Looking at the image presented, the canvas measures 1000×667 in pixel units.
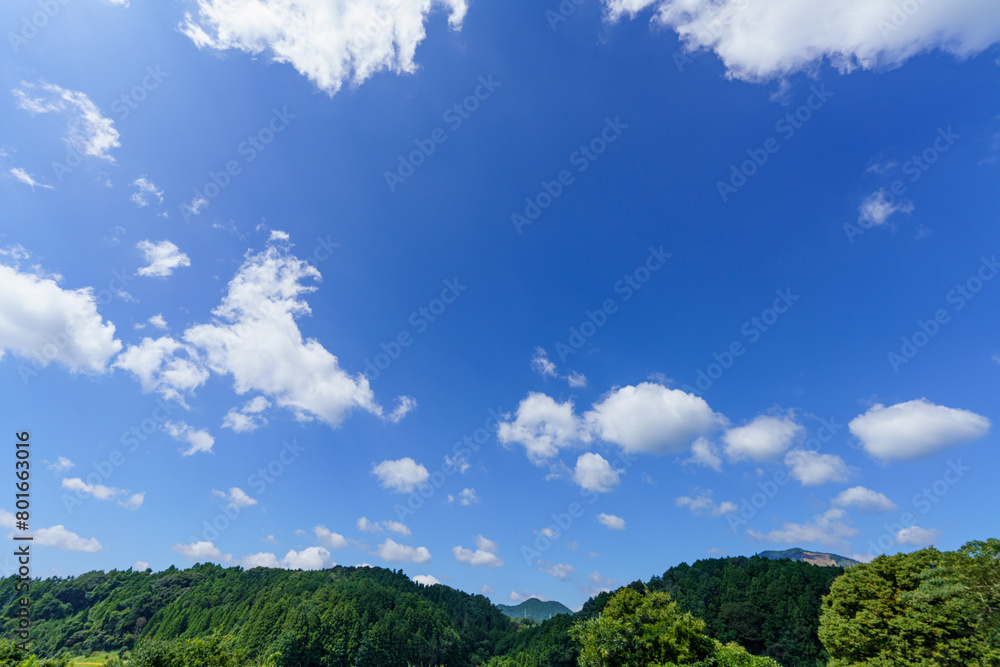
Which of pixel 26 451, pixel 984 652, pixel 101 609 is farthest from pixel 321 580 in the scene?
pixel 984 652

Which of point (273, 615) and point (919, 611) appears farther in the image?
point (273, 615)

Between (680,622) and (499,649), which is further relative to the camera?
(499,649)

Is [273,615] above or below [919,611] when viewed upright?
above

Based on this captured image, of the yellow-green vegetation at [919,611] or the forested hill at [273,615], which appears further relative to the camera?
the forested hill at [273,615]

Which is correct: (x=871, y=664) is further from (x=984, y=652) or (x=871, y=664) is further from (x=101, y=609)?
(x=101, y=609)

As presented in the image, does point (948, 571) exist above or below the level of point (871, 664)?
above

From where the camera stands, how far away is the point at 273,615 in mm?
108688

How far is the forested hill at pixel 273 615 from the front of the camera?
10344cm

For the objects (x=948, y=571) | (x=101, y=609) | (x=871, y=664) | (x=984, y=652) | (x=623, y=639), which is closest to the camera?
(x=948, y=571)

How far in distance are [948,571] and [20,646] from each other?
58493mm

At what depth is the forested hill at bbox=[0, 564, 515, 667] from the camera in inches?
4072

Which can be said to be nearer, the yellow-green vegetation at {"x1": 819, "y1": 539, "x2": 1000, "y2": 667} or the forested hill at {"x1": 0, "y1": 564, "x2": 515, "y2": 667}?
the yellow-green vegetation at {"x1": 819, "y1": 539, "x2": 1000, "y2": 667}

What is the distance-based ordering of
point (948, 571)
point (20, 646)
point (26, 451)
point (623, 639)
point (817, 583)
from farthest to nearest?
point (817, 583) → point (623, 639) → point (948, 571) → point (20, 646) → point (26, 451)

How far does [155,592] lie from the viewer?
151 m
